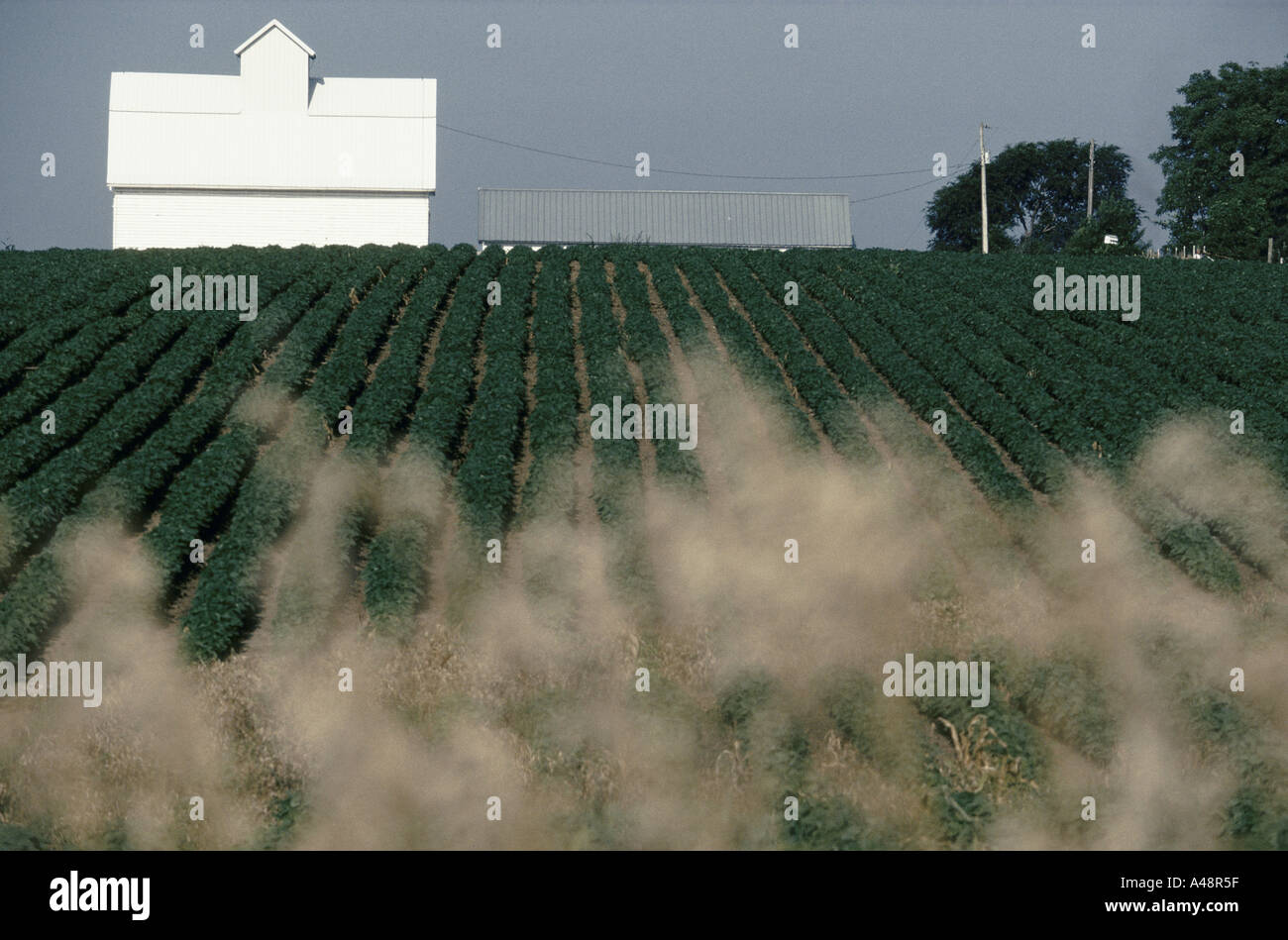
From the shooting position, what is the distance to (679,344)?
97.2ft

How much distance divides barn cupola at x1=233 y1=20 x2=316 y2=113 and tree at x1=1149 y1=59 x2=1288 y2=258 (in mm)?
44227

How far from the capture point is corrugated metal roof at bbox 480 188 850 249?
68.6 meters

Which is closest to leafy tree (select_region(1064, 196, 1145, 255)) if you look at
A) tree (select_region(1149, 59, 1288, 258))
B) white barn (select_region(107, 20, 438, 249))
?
tree (select_region(1149, 59, 1288, 258))

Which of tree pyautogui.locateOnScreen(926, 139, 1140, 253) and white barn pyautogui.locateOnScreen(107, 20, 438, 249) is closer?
white barn pyautogui.locateOnScreen(107, 20, 438, 249)

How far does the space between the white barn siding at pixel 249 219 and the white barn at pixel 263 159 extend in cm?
4

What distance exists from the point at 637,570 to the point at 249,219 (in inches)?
1443

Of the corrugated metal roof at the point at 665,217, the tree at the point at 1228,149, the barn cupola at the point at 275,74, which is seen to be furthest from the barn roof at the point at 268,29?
the tree at the point at 1228,149

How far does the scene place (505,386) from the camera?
25.8 metres

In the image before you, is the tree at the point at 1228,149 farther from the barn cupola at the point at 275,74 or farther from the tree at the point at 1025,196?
the barn cupola at the point at 275,74

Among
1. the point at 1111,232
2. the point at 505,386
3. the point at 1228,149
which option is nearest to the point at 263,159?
the point at 505,386

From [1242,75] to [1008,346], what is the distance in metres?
57.9

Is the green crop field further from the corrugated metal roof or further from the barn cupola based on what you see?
the corrugated metal roof

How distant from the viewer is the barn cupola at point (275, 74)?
162 feet

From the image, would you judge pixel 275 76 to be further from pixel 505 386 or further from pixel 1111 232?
pixel 1111 232
